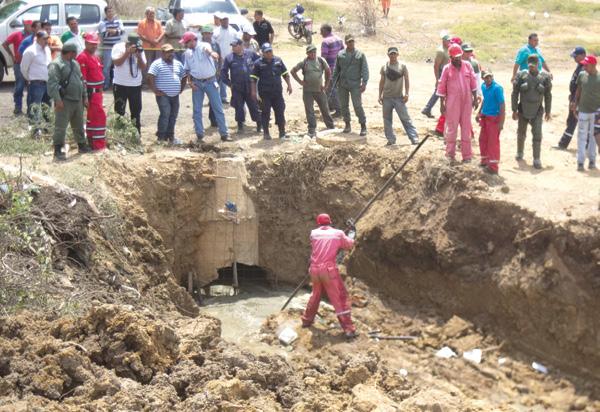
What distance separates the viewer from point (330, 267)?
41.1ft

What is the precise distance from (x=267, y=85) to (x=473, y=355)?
5.50m

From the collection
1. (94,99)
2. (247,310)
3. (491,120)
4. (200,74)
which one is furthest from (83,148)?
(491,120)

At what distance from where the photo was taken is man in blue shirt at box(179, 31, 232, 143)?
1518 centimetres

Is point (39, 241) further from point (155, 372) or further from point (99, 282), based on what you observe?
point (155, 372)

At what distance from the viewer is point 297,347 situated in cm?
1284

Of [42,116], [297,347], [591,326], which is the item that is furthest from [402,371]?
[42,116]

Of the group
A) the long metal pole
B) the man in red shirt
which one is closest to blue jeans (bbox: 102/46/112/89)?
the man in red shirt

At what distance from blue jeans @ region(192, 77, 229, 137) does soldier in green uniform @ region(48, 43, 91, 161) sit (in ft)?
7.69

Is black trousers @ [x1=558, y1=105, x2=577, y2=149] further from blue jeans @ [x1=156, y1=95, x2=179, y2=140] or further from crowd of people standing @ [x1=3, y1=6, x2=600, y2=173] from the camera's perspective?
blue jeans @ [x1=156, y1=95, x2=179, y2=140]

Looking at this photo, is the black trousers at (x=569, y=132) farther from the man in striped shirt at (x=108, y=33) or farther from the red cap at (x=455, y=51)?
the man in striped shirt at (x=108, y=33)

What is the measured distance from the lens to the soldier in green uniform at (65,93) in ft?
42.2

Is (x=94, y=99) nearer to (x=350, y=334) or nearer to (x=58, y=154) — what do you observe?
(x=58, y=154)

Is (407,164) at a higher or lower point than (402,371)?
higher

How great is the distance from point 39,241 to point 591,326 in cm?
702
